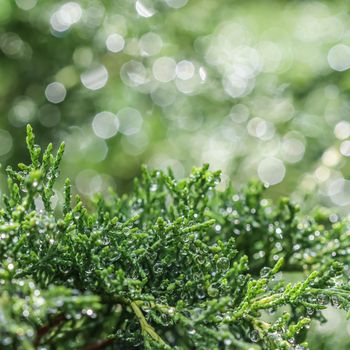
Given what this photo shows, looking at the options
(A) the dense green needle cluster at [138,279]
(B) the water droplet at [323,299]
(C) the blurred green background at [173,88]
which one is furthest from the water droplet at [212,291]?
(C) the blurred green background at [173,88]

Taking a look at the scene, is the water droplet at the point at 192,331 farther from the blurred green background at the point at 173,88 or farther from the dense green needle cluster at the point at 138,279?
the blurred green background at the point at 173,88

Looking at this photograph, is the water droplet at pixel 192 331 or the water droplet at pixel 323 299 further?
the water droplet at pixel 323 299

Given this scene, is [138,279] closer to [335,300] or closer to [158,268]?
[158,268]

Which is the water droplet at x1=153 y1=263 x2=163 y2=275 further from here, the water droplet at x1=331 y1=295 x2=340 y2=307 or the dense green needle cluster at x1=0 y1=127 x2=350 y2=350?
the water droplet at x1=331 y1=295 x2=340 y2=307

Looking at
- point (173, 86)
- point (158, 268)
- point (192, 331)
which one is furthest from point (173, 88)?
point (192, 331)

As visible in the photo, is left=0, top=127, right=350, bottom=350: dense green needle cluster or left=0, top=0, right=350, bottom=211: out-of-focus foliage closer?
left=0, top=127, right=350, bottom=350: dense green needle cluster

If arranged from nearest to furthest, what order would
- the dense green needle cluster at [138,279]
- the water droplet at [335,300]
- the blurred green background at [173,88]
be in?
the dense green needle cluster at [138,279] → the water droplet at [335,300] → the blurred green background at [173,88]

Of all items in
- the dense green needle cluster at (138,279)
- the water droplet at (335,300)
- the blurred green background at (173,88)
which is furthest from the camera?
the blurred green background at (173,88)

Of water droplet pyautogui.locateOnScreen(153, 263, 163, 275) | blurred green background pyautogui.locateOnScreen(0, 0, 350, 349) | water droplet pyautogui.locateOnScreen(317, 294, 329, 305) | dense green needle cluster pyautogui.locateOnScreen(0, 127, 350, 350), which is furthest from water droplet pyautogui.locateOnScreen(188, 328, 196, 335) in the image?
blurred green background pyautogui.locateOnScreen(0, 0, 350, 349)
